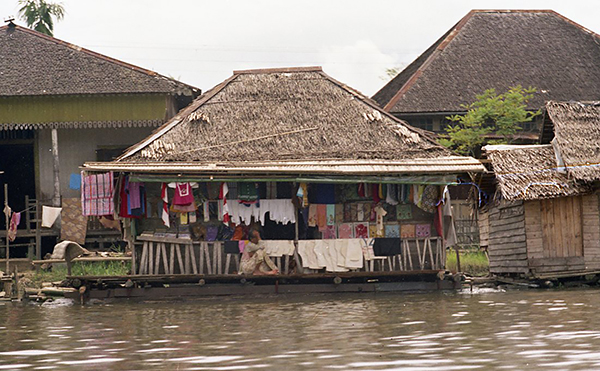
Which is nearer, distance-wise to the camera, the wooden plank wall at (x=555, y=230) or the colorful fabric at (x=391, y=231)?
the colorful fabric at (x=391, y=231)

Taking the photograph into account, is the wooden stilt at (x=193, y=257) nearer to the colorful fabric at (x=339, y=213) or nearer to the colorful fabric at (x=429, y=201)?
the colorful fabric at (x=339, y=213)

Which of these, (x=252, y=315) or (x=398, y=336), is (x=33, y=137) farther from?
(x=398, y=336)

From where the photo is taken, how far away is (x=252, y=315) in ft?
46.6

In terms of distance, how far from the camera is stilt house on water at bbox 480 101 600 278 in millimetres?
18531

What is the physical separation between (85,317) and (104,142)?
37.7 ft

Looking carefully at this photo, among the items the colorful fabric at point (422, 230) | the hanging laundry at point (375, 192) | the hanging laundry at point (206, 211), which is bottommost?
the colorful fabric at point (422, 230)

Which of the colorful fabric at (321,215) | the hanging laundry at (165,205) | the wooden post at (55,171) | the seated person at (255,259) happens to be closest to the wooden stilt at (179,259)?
the hanging laundry at (165,205)

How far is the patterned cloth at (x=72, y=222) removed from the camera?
947 inches

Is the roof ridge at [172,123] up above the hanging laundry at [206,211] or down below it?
above

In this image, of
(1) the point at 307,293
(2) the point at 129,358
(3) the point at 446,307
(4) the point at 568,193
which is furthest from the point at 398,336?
(4) the point at 568,193

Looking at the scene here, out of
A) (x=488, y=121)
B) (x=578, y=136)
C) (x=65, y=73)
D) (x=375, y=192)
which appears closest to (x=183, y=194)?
(x=375, y=192)

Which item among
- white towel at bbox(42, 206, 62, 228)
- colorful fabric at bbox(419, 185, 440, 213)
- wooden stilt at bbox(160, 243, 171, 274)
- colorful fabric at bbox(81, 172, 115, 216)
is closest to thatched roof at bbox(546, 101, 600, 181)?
colorful fabric at bbox(419, 185, 440, 213)

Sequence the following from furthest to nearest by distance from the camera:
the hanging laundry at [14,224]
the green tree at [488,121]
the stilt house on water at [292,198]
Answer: the green tree at [488,121] → the hanging laundry at [14,224] → the stilt house on water at [292,198]

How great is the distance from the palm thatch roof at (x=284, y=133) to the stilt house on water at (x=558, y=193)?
4.94 ft
